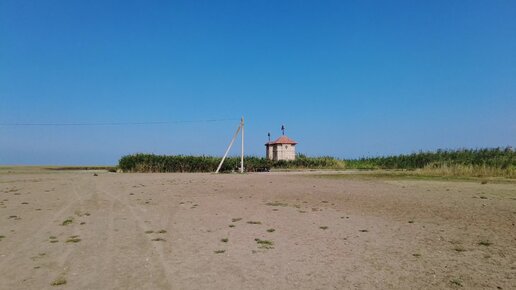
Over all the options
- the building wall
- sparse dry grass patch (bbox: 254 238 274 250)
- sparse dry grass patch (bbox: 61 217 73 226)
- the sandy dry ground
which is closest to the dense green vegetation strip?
the building wall

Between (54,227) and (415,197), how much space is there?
40.3 feet

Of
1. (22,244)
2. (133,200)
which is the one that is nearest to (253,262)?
(22,244)

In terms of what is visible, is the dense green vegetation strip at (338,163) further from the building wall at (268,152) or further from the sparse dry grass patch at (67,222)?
the sparse dry grass patch at (67,222)

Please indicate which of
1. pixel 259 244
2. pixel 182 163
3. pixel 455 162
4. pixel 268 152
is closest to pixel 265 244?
pixel 259 244

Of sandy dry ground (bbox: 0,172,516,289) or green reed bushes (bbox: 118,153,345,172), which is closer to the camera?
→ sandy dry ground (bbox: 0,172,516,289)

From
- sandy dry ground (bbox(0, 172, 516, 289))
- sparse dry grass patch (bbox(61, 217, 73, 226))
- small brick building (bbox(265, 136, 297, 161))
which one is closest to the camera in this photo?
sandy dry ground (bbox(0, 172, 516, 289))

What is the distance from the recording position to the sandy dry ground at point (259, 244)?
5.86 m

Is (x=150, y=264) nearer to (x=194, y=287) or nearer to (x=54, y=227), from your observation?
(x=194, y=287)

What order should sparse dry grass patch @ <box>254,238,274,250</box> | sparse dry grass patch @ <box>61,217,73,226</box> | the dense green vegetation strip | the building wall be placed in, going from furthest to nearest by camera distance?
the building wall, the dense green vegetation strip, sparse dry grass patch @ <box>61,217,73,226</box>, sparse dry grass patch @ <box>254,238,274,250</box>

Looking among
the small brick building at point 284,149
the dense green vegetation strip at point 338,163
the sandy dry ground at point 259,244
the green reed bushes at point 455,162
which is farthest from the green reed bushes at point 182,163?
the sandy dry ground at point 259,244

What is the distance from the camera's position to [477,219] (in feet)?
34.7

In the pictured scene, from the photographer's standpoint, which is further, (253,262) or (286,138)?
(286,138)

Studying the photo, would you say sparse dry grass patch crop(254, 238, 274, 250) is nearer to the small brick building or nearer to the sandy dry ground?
the sandy dry ground

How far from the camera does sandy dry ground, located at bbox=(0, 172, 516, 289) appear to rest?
19.2 ft
